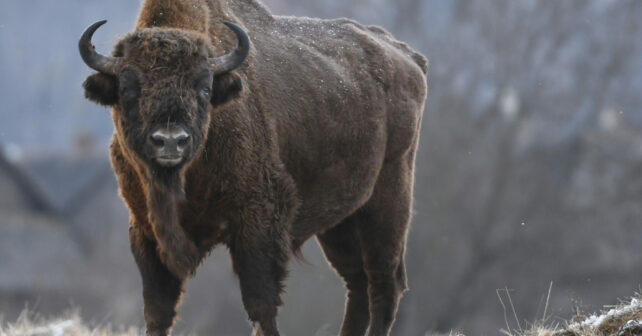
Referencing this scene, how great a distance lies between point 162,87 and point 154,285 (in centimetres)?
134

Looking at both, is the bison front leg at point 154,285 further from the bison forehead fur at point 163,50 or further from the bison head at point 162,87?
the bison forehead fur at point 163,50

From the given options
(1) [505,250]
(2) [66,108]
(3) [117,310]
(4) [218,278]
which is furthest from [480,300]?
(2) [66,108]

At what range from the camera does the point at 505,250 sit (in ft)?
73.8

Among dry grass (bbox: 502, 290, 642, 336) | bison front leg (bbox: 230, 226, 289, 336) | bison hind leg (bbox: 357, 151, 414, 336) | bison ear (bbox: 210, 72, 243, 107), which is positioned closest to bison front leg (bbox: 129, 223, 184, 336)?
bison front leg (bbox: 230, 226, 289, 336)

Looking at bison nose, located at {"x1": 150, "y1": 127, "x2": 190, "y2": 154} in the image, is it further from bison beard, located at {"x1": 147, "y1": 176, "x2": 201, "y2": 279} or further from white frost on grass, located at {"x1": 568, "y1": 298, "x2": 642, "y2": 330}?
white frost on grass, located at {"x1": 568, "y1": 298, "x2": 642, "y2": 330}

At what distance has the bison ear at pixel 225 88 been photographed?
16.5 feet

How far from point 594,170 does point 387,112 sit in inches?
661

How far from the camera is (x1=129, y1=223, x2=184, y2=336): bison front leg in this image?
5.39 m

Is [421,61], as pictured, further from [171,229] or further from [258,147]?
[171,229]

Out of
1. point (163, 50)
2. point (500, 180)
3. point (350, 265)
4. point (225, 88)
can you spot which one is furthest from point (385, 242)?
point (500, 180)

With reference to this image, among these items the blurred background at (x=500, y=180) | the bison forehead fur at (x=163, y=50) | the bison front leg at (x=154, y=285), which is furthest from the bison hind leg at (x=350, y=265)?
the blurred background at (x=500, y=180)

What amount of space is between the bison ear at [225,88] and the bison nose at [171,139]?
0.50 m

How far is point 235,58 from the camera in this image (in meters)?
5.08

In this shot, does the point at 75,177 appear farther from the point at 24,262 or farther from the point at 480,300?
the point at 480,300
